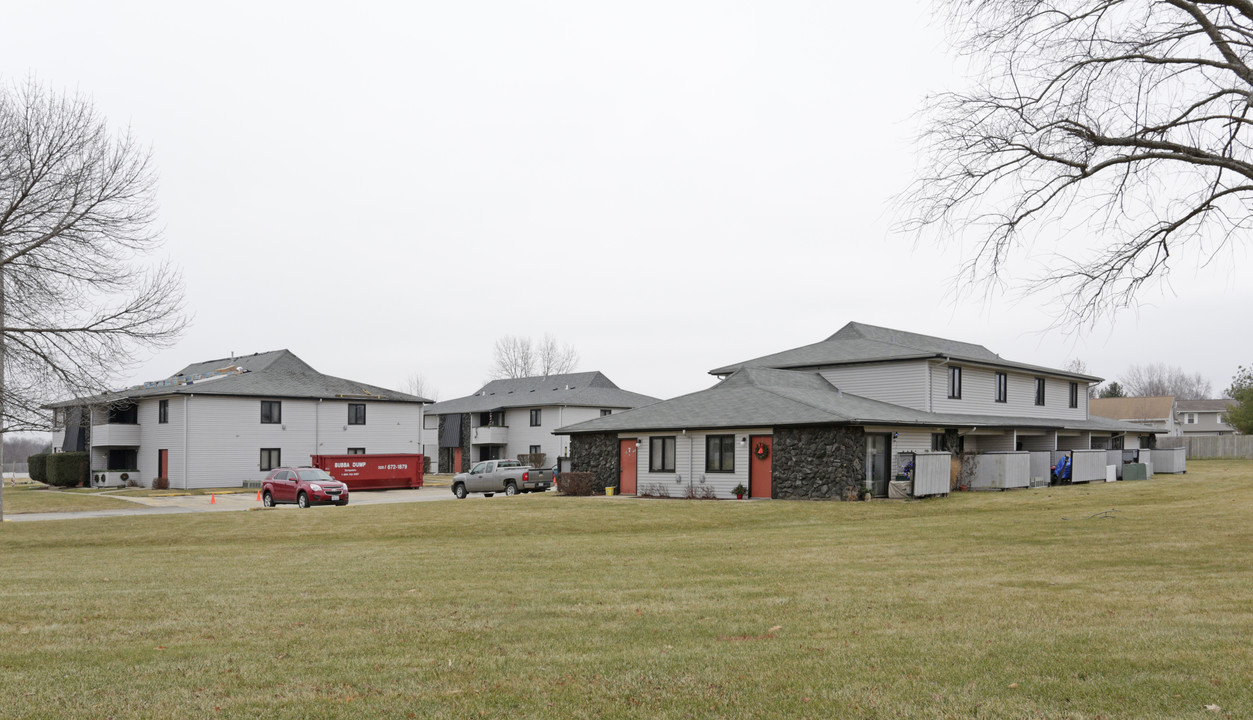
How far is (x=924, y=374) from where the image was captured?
35.8 m

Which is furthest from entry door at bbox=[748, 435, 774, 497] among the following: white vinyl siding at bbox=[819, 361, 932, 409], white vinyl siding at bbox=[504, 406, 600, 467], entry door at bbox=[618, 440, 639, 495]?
white vinyl siding at bbox=[504, 406, 600, 467]

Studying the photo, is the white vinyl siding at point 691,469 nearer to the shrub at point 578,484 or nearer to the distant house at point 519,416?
the shrub at point 578,484

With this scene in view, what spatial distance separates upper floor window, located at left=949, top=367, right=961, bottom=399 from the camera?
36969mm

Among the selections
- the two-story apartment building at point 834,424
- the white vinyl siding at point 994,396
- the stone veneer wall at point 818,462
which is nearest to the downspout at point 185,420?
the two-story apartment building at point 834,424

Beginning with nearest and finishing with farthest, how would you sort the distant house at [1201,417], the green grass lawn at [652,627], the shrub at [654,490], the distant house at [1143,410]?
the green grass lawn at [652,627]
the shrub at [654,490]
the distant house at [1143,410]
the distant house at [1201,417]

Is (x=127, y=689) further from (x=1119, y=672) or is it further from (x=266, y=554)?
(x=266, y=554)

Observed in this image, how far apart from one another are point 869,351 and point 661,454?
10870 mm

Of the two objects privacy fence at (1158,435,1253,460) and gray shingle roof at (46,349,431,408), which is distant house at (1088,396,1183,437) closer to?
privacy fence at (1158,435,1253,460)

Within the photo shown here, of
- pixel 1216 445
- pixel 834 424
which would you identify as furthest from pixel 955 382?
pixel 1216 445

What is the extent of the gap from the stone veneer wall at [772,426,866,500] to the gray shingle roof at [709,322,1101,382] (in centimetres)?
779

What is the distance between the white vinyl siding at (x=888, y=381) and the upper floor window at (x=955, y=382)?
1.83ft

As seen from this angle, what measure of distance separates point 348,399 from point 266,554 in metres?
36.8

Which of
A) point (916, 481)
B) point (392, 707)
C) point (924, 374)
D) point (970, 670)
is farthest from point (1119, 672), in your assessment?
point (924, 374)

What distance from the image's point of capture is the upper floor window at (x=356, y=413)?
53781 millimetres
